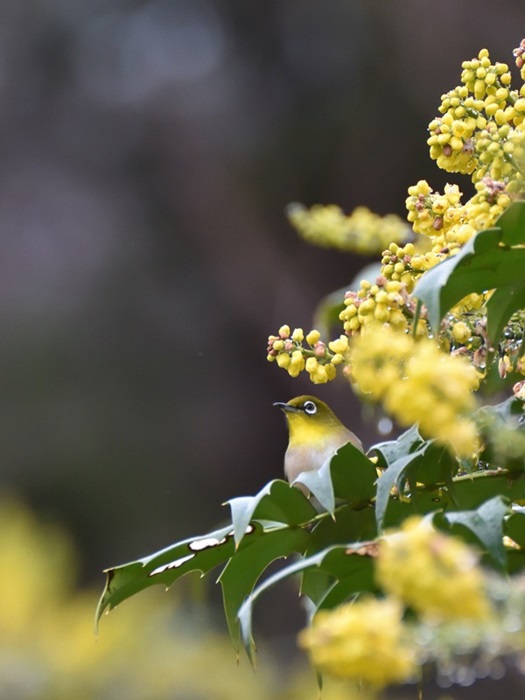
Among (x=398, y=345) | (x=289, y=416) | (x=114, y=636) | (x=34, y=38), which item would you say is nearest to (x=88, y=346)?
(x=34, y=38)

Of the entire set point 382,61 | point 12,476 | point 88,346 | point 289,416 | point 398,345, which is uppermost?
point 382,61

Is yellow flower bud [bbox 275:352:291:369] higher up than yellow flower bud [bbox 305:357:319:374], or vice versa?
yellow flower bud [bbox 275:352:291:369]

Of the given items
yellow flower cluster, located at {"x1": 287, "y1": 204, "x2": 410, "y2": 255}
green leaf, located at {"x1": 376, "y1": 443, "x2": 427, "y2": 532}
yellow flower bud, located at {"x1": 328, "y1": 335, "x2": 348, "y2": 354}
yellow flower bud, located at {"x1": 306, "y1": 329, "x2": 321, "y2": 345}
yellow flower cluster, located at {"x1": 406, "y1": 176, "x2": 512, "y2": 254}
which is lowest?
green leaf, located at {"x1": 376, "y1": 443, "x2": 427, "y2": 532}

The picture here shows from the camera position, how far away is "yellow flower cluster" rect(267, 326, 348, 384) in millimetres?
1211

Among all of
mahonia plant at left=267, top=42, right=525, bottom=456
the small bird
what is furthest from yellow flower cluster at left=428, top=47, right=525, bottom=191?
the small bird

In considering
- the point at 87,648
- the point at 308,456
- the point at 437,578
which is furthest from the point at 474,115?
the point at 308,456

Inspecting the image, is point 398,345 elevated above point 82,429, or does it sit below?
below

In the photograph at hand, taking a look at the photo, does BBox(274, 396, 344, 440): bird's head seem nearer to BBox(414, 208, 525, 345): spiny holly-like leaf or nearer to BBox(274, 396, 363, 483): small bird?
BBox(274, 396, 363, 483): small bird

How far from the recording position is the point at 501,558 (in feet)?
2.91

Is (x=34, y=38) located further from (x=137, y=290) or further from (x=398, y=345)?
(x=398, y=345)

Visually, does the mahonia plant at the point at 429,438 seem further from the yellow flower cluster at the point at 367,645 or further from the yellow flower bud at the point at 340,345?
the yellow flower cluster at the point at 367,645

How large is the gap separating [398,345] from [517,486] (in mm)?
469

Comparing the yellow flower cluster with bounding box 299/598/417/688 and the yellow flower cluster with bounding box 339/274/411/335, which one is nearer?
the yellow flower cluster with bounding box 299/598/417/688

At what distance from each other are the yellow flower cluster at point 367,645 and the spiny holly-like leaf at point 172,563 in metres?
0.60
